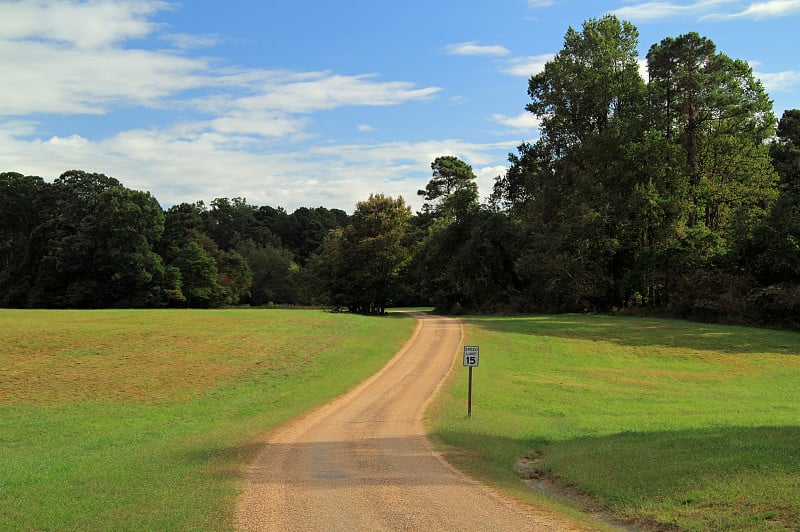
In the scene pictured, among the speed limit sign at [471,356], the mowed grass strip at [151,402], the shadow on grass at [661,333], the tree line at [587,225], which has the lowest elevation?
the mowed grass strip at [151,402]

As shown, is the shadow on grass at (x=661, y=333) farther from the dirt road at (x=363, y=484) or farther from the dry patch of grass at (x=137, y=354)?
the dirt road at (x=363, y=484)

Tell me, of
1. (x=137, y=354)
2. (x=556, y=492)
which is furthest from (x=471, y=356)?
(x=137, y=354)

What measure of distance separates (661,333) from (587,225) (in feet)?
44.6

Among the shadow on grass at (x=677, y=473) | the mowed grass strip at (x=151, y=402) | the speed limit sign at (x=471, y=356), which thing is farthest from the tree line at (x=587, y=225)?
the shadow on grass at (x=677, y=473)

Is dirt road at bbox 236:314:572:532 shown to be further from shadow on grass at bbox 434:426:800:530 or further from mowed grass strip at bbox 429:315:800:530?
shadow on grass at bbox 434:426:800:530

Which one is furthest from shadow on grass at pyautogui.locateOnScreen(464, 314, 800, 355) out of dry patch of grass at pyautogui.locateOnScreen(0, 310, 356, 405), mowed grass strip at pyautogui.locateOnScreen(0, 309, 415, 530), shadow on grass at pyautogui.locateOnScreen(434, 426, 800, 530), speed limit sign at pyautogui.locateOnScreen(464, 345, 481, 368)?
shadow on grass at pyautogui.locateOnScreen(434, 426, 800, 530)

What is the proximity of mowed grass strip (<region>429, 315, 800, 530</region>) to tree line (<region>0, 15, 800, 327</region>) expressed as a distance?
7857 millimetres

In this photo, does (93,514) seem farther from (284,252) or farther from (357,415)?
(284,252)

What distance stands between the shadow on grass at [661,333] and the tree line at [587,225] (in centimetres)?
365

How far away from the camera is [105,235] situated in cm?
7331

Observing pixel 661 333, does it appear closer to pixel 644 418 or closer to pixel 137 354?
pixel 644 418

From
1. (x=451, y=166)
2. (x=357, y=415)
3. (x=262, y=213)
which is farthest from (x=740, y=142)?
(x=262, y=213)

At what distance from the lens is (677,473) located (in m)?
9.85

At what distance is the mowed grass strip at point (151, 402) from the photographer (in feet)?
30.8
